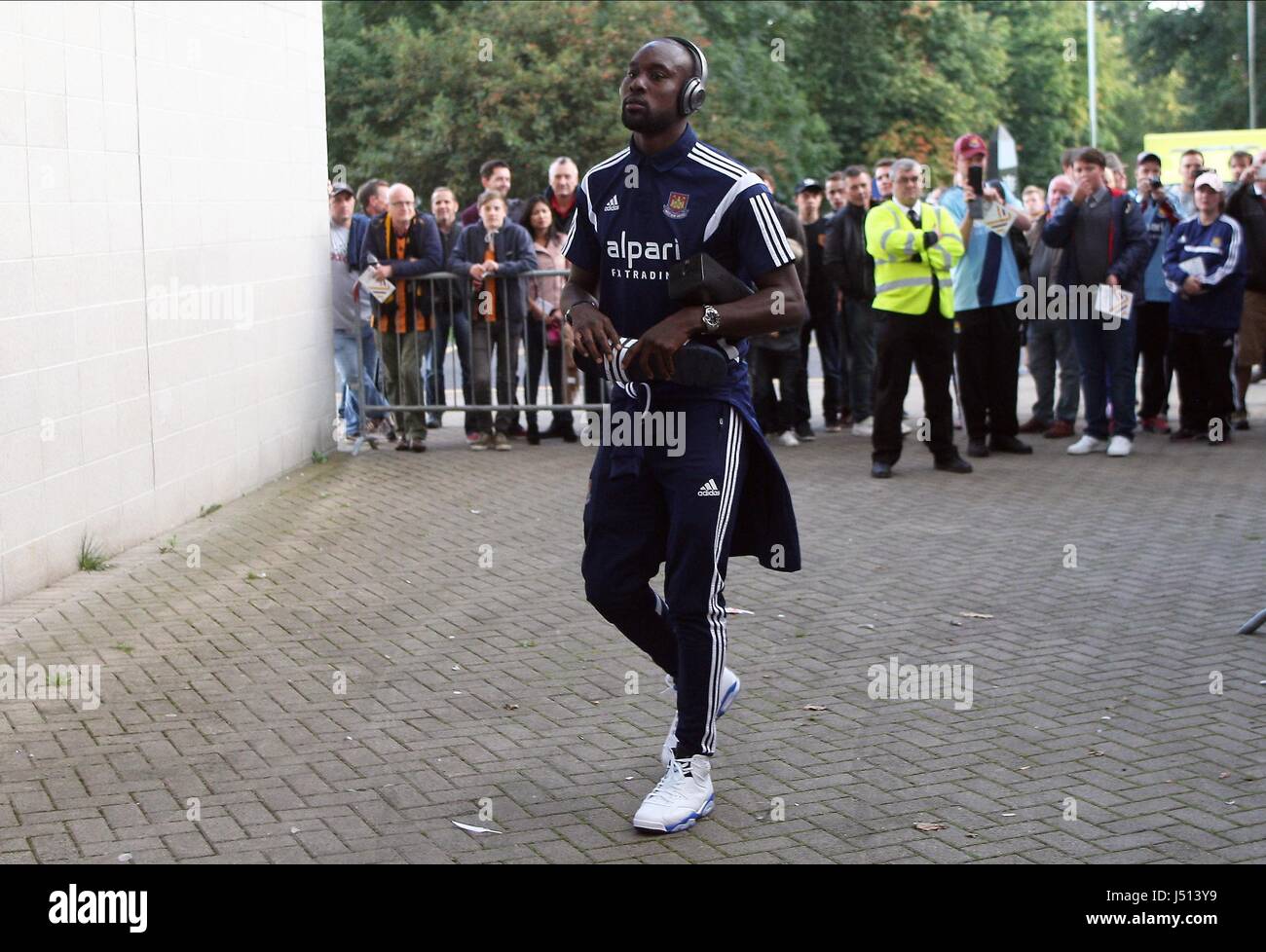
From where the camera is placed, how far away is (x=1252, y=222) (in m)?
13.8

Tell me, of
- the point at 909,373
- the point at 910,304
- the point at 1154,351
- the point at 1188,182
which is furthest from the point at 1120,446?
the point at 1188,182

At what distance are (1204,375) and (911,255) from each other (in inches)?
129

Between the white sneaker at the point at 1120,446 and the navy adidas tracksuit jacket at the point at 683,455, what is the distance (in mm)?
8271

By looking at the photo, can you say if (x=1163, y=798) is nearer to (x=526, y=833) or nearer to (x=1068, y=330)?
(x=526, y=833)

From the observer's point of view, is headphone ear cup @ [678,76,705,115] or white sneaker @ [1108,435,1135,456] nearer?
headphone ear cup @ [678,76,705,115]

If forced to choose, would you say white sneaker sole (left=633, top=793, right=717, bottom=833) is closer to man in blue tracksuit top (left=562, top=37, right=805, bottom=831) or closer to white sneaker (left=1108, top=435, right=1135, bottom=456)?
man in blue tracksuit top (left=562, top=37, right=805, bottom=831)

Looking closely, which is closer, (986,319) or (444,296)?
(986,319)

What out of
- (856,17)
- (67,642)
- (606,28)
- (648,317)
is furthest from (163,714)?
(856,17)

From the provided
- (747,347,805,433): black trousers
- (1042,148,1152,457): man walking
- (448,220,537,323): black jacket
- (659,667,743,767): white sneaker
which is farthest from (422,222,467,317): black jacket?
(659,667,743,767): white sneaker

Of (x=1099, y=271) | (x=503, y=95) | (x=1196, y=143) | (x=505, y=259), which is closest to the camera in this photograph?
(x=1099, y=271)

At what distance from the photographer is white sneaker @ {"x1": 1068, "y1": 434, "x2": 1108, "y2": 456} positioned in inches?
531

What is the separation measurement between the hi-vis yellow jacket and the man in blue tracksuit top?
664cm

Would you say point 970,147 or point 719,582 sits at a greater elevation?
point 970,147

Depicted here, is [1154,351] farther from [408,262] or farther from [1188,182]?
[408,262]
